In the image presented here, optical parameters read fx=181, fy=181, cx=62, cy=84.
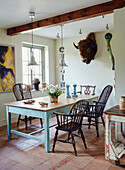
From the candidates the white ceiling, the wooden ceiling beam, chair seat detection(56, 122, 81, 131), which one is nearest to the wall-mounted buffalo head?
the white ceiling

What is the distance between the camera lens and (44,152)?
3.08 meters

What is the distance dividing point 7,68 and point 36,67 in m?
1.30

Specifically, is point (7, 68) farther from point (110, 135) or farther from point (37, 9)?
point (110, 135)

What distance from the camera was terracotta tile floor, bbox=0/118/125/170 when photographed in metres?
2.61

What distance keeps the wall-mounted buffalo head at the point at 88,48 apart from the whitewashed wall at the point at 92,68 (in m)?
0.19

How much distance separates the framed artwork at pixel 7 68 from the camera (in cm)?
477

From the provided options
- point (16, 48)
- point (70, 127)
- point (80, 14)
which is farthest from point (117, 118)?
point (16, 48)

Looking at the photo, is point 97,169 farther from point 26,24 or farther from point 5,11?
point 26,24

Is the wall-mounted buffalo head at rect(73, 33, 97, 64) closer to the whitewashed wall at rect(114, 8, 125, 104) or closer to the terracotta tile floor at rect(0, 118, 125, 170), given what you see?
the whitewashed wall at rect(114, 8, 125, 104)

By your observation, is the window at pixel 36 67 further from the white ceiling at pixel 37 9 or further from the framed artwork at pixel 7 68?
the white ceiling at pixel 37 9

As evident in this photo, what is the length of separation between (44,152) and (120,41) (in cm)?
231

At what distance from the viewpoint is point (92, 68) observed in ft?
19.0

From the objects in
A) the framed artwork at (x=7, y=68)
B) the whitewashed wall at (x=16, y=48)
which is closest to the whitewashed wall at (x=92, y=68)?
the whitewashed wall at (x=16, y=48)

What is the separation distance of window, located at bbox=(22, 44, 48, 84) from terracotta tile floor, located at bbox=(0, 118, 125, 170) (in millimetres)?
2503
